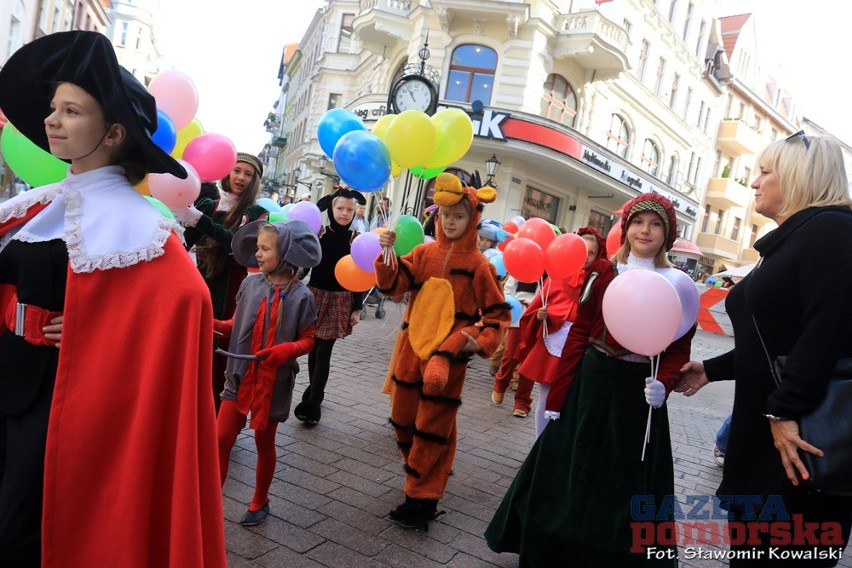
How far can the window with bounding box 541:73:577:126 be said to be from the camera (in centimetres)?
1936

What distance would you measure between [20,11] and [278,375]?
31184mm

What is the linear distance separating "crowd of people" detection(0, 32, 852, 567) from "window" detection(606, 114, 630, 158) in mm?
20522

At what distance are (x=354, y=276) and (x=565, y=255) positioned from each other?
1869 millimetres

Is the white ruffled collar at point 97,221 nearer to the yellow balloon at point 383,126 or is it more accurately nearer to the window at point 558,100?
the yellow balloon at point 383,126

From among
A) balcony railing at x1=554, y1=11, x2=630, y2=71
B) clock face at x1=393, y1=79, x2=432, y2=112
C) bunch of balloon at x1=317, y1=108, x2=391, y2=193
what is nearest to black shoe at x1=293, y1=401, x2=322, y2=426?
bunch of balloon at x1=317, y1=108, x2=391, y2=193

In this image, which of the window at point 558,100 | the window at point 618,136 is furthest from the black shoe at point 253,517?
the window at point 618,136

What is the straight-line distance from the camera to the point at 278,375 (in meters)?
3.24

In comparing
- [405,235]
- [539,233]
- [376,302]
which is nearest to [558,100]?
[376,302]

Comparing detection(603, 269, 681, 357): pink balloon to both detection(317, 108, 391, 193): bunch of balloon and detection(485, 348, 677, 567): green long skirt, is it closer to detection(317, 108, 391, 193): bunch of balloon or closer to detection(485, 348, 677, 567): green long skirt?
detection(485, 348, 677, 567): green long skirt

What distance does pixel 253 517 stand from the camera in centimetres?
312

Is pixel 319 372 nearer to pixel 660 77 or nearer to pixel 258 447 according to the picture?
pixel 258 447

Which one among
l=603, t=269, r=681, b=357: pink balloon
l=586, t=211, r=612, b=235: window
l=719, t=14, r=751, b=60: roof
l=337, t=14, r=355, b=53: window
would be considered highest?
l=719, t=14, r=751, b=60: roof

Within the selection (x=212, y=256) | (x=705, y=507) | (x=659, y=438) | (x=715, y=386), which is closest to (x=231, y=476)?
(x=212, y=256)

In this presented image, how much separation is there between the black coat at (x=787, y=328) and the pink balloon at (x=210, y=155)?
3.01 m
